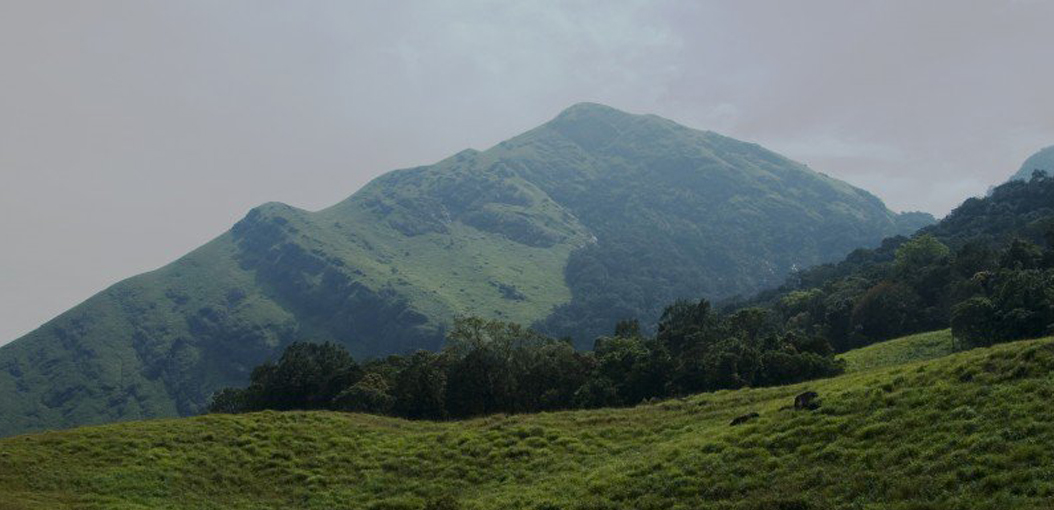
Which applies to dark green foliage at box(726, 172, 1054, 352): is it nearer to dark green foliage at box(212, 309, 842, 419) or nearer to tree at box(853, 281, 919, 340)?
tree at box(853, 281, 919, 340)

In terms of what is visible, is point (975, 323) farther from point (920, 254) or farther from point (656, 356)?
point (920, 254)

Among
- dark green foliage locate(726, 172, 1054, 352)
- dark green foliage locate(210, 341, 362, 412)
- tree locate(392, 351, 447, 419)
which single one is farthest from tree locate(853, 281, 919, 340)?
dark green foliage locate(210, 341, 362, 412)

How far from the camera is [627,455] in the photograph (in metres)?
46.3

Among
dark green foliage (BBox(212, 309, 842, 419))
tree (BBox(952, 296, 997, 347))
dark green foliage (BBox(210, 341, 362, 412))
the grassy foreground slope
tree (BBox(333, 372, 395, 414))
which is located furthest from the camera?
dark green foliage (BBox(210, 341, 362, 412))

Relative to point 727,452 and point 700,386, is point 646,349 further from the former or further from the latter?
point 727,452

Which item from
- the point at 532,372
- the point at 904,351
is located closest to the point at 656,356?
the point at 532,372

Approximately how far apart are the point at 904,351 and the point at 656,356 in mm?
28746

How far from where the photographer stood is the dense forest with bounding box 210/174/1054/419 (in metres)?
80.1

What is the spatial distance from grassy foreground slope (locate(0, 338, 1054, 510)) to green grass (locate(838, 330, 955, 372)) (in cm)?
2882

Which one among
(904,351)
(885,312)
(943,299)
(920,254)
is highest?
(920,254)

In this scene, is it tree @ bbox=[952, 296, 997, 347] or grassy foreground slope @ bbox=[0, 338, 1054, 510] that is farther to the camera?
tree @ bbox=[952, 296, 997, 347]

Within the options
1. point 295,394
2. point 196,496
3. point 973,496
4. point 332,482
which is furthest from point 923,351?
point 295,394

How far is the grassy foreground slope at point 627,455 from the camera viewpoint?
102 ft

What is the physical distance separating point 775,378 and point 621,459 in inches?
1579
